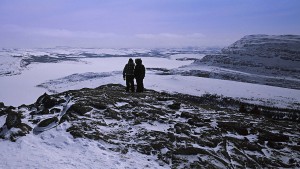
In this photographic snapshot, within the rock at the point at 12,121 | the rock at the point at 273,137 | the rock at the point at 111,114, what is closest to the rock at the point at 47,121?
the rock at the point at 12,121

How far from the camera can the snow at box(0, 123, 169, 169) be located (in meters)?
8.62

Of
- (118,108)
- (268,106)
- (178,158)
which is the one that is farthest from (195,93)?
(178,158)

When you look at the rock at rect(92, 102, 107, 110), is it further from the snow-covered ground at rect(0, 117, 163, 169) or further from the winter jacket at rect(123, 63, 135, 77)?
the winter jacket at rect(123, 63, 135, 77)

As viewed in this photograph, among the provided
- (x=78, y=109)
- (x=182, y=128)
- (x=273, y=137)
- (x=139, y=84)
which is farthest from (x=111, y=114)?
(x=273, y=137)

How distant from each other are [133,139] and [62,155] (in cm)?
337

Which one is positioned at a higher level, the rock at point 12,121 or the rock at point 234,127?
the rock at point 12,121

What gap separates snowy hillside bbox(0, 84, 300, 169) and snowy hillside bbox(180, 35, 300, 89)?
7514 centimetres

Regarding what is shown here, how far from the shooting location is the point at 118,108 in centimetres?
1539

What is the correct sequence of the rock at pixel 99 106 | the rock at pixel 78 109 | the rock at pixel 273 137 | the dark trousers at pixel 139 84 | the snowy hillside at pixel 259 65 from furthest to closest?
the snowy hillside at pixel 259 65 → the dark trousers at pixel 139 84 → the rock at pixel 99 106 → the rock at pixel 78 109 → the rock at pixel 273 137

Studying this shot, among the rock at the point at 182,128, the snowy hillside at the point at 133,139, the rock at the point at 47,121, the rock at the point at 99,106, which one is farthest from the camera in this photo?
the rock at the point at 99,106

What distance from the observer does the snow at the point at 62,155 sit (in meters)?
8.62

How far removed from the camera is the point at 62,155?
9.30 m

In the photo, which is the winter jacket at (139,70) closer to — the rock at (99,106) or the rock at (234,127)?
the rock at (99,106)

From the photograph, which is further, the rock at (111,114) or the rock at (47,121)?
the rock at (111,114)
